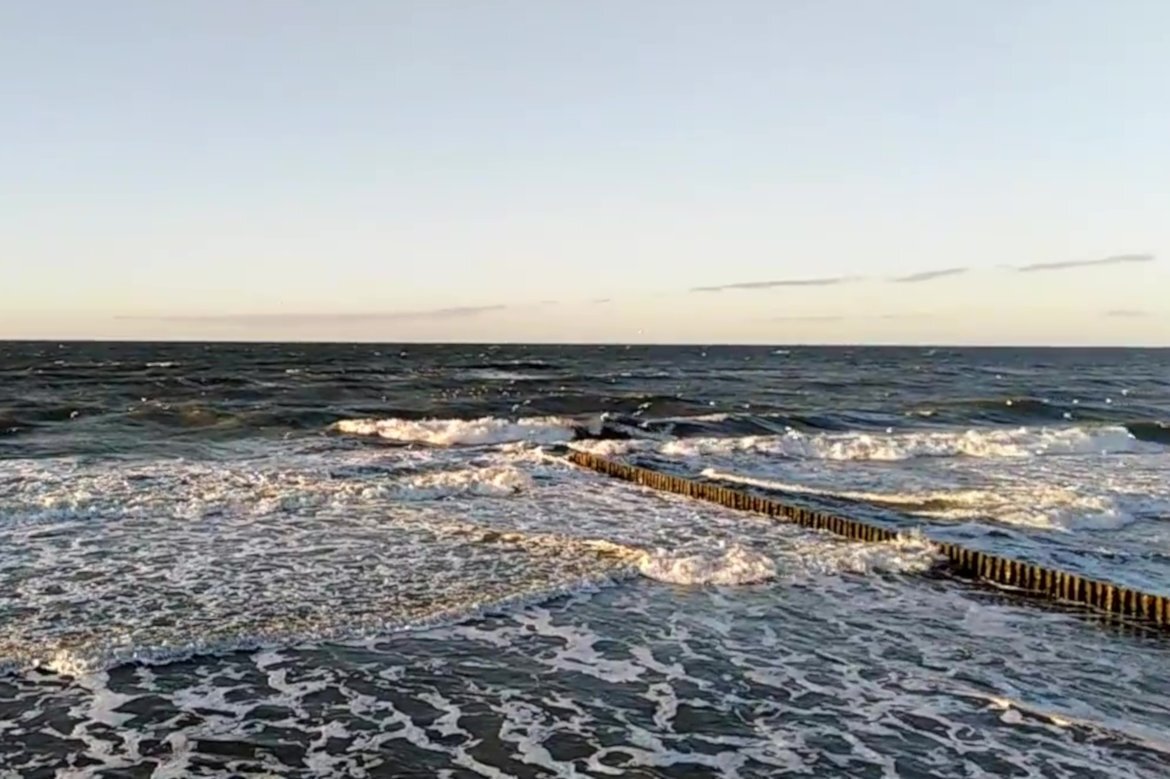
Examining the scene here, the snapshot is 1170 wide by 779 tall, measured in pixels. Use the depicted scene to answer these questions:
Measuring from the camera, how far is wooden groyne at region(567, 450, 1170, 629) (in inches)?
422

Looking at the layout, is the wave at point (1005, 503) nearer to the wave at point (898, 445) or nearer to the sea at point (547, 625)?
the sea at point (547, 625)

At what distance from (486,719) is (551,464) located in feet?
54.1

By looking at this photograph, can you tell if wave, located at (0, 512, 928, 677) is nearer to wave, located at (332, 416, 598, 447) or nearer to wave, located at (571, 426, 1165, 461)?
wave, located at (571, 426, 1165, 461)

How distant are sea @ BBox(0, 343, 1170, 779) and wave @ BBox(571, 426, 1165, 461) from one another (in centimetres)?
264

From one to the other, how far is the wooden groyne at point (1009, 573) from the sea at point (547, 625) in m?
0.49

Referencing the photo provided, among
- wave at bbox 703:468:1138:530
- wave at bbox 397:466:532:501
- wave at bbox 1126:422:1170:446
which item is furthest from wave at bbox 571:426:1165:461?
wave at bbox 397:466:532:501

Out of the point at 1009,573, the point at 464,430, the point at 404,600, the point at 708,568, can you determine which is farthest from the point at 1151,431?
the point at 404,600

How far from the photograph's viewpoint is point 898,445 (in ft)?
93.7

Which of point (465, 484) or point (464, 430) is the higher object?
point (465, 484)

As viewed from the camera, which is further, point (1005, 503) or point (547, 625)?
point (1005, 503)

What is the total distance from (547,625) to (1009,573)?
6.28 metres

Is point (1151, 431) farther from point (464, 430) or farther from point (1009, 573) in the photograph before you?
point (1009, 573)

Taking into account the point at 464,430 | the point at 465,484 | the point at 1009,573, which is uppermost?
the point at 1009,573

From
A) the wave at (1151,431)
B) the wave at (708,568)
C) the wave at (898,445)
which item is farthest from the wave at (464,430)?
the wave at (1151,431)
